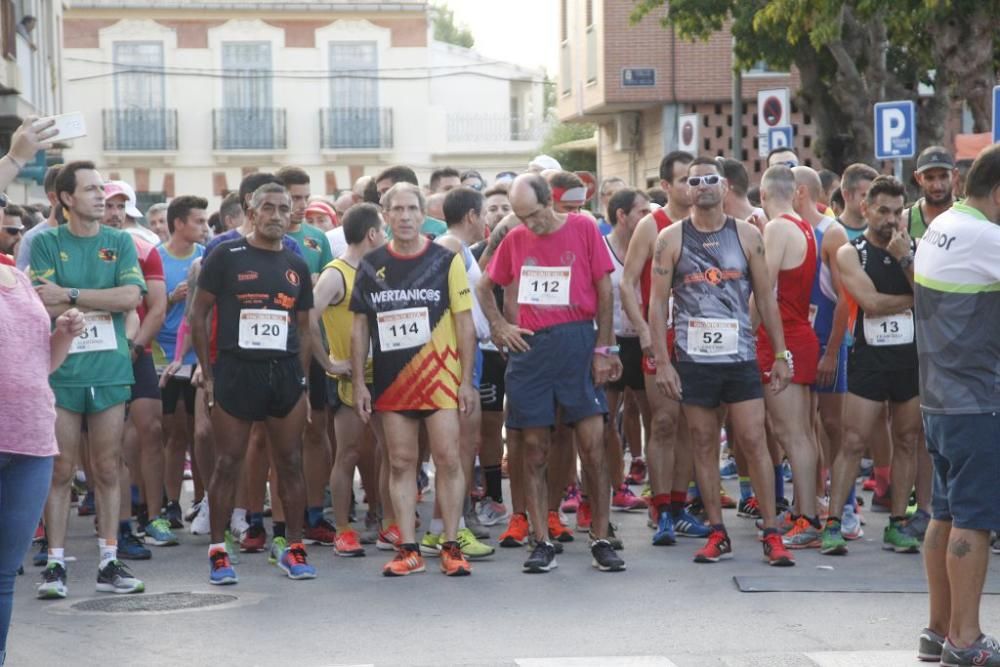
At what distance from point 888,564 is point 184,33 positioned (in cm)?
4518

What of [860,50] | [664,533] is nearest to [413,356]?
[664,533]


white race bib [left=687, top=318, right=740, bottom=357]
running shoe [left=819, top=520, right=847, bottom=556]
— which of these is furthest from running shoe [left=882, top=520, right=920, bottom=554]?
white race bib [left=687, top=318, right=740, bottom=357]

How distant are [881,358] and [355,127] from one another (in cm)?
4354

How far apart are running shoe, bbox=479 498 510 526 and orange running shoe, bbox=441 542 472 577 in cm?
200

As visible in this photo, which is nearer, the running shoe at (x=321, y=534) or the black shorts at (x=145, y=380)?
the black shorts at (x=145, y=380)

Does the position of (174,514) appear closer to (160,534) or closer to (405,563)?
(160,534)

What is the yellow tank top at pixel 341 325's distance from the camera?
11086 mm

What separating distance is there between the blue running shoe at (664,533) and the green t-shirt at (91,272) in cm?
315

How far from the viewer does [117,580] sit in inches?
384

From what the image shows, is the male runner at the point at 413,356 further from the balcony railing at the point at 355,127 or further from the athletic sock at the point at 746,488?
the balcony railing at the point at 355,127

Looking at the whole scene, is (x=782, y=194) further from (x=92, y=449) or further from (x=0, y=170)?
(x=0, y=170)

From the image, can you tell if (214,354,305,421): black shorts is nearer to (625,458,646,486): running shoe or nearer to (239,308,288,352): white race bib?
(239,308,288,352): white race bib

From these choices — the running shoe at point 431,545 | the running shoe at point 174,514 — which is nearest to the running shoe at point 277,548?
the running shoe at point 431,545

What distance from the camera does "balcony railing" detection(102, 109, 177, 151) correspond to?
172ft
